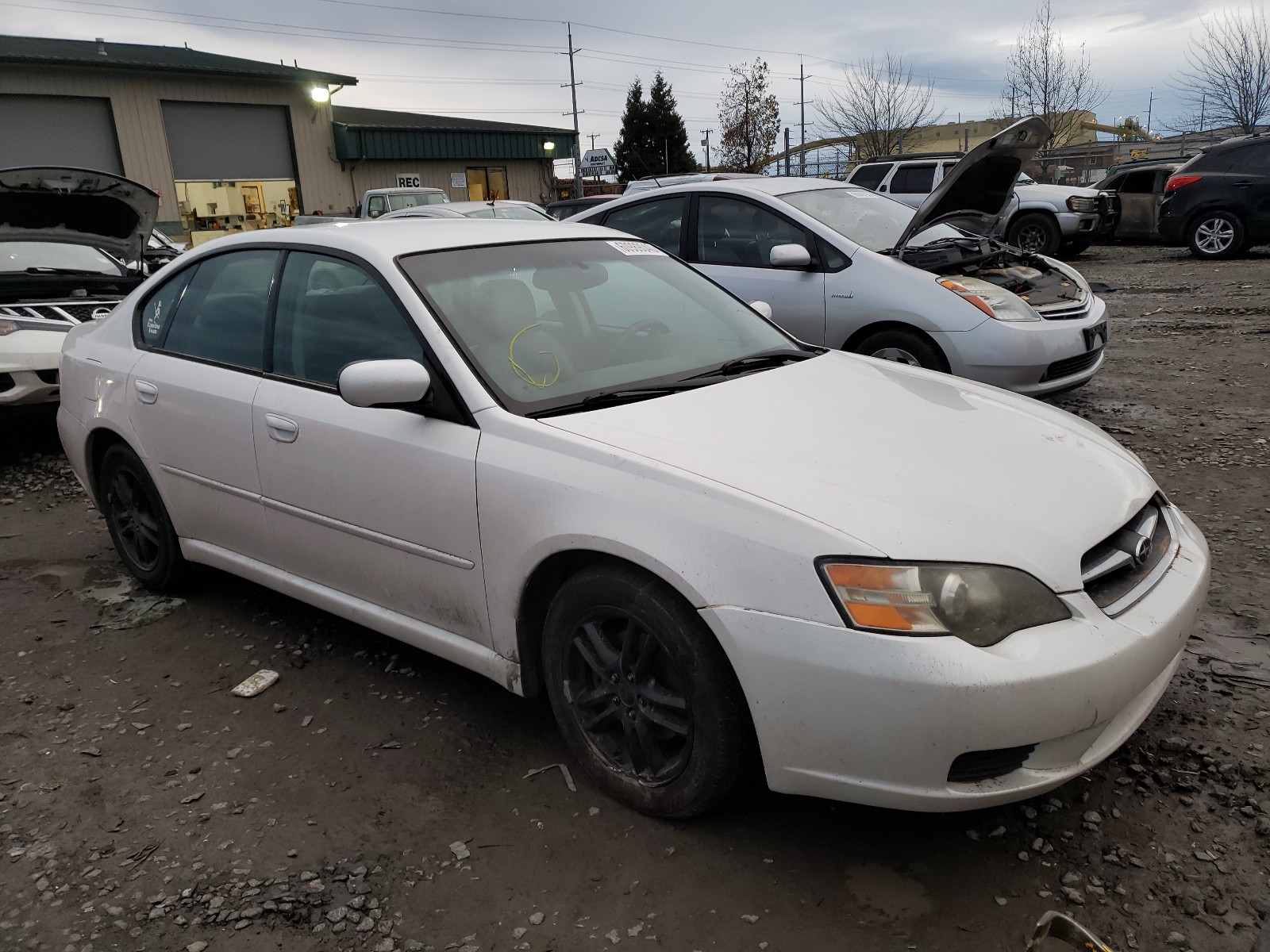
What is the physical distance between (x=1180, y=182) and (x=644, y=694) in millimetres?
15046

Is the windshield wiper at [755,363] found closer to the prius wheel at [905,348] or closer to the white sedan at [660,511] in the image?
the white sedan at [660,511]

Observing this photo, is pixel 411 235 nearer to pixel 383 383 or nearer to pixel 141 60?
pixel 383 383

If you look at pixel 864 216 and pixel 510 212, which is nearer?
pixel 864 216

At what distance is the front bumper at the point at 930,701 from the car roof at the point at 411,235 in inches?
67.9

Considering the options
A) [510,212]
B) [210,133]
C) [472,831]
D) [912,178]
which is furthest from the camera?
[210,133]

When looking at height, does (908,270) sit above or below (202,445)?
above

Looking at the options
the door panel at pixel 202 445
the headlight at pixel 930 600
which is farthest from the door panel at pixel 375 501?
the headlight at pixel 930 600

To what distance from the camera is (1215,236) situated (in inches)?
562

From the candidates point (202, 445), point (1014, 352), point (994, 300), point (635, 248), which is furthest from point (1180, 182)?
point (202, 445)

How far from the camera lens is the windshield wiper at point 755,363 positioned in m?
3.05

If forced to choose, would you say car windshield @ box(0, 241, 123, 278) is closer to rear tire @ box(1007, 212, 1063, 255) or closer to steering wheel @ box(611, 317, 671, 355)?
steering wheel @ box(611, 317, 671, 355)

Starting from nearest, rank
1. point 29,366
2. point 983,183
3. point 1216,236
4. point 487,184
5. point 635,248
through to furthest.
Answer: point 635,248 < point 29,366 < point 983,183 < point 1216,236 < point 487,184

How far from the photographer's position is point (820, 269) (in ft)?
19.5

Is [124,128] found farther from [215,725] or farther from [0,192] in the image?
[215,725]
